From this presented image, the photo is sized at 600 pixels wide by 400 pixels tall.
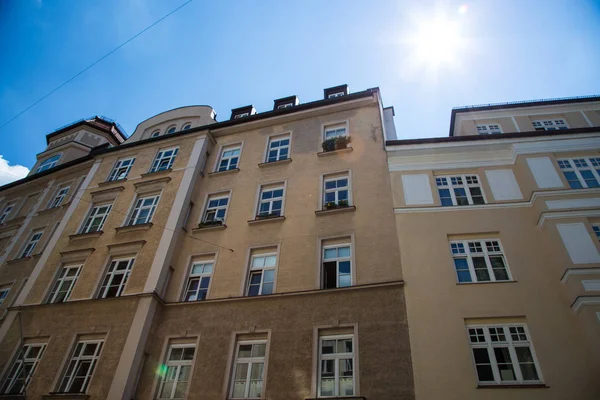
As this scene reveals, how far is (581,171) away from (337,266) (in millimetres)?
10135

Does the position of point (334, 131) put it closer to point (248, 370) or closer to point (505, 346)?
point (248, 370)

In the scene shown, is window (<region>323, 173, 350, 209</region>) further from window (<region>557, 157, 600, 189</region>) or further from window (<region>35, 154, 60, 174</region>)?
window (<region>35, 154, 60, 174</region>)

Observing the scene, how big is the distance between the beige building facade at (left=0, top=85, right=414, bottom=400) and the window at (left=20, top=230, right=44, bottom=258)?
2.22 ft

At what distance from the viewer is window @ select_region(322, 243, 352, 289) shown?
48.3ft

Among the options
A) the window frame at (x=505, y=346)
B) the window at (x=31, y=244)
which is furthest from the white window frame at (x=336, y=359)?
the window at (x=31, y=244)

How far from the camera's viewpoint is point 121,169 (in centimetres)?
2316

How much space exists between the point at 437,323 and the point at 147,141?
62.2 ft

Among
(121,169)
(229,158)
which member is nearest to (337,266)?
(229,158)

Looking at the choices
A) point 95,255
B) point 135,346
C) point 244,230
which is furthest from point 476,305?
point 95,255

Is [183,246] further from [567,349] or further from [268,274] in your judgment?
[567,349]

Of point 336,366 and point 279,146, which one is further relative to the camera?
point 279,146

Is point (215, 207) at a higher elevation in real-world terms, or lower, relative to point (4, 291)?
higher

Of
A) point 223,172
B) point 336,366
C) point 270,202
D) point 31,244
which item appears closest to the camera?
point 336,366

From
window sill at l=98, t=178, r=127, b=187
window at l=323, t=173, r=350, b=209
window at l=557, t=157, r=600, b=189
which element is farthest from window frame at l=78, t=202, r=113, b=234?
window at l=557, t=157, r=600, b=189
